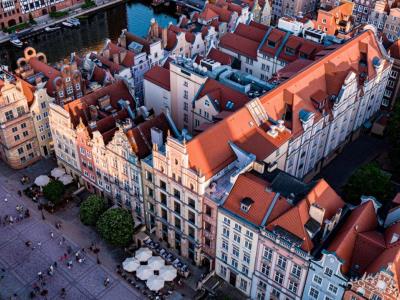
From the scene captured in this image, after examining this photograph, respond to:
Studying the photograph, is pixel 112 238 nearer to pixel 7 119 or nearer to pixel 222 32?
pixel 7 119

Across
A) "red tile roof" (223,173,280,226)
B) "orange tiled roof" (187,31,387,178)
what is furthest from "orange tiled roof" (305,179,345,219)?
"orange tiled roof" (187,31,387,178)

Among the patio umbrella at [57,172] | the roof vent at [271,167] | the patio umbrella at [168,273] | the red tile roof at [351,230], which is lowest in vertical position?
the patio umbrella at [168,273]

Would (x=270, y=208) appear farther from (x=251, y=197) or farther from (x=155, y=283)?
(x=155, y=283)

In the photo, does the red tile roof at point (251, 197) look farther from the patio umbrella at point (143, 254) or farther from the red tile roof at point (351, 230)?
the patio umbrella at point (143, 254)

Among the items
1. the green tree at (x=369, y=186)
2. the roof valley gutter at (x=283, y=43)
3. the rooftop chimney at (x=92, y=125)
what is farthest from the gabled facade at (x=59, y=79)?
the green tree at (x=369, y=186)

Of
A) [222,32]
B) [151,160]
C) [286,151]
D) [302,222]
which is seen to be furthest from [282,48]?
[302,222]

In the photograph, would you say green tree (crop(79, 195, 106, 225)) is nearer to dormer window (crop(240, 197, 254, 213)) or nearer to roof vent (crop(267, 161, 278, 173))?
dormer window (crop(240, 197, 254, 213))
